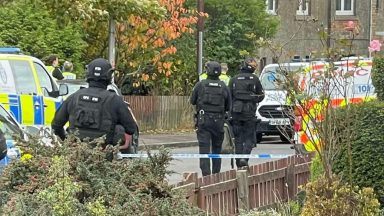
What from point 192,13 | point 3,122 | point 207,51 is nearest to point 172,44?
point 192,13

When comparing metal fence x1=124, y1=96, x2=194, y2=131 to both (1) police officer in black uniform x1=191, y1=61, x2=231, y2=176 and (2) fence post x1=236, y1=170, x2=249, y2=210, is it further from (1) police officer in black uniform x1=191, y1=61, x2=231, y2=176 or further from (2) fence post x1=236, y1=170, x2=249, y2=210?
(2) fence post x1=236, y1=170, x2=249, y2=210

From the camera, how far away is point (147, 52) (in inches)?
960

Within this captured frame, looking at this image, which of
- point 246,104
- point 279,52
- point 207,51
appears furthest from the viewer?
point 207,51

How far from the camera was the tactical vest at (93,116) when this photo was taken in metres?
8.00

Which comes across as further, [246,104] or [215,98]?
[246,104]

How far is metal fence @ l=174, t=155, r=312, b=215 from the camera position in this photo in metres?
7.77

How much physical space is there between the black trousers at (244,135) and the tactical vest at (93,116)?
216 inches

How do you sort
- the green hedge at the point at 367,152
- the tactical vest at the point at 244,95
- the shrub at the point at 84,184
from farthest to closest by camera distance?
1. the tactical vest at the point at 244,95
2. the green hedge at the point at 367,152
3. the shrub at the point at 84,184

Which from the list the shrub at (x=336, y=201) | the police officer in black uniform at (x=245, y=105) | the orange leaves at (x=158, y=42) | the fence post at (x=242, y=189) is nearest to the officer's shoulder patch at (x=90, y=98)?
the fence post at (x=242, y=189)

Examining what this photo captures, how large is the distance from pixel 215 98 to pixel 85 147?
6908 mm

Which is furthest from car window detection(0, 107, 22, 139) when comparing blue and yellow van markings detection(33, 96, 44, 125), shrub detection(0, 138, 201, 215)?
shrub detection(0, 138, 201, 215)

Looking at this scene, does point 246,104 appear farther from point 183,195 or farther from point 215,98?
point 183,195

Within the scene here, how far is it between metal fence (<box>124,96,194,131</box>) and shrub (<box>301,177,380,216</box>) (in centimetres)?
1791

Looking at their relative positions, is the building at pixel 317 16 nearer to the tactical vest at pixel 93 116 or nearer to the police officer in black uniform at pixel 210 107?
the police officer in black uniform at pixel 210 107
